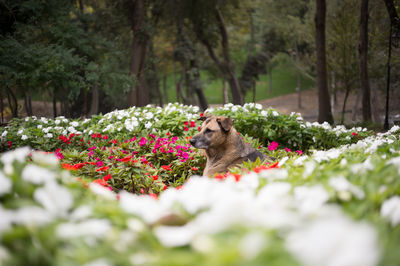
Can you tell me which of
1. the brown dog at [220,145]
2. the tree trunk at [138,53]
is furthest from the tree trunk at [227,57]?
the brown dog at [220,145]

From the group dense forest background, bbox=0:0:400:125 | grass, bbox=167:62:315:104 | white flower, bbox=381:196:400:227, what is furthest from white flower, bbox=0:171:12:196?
grass, bbox=167:62:315:104

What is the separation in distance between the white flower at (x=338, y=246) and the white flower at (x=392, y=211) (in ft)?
1.68

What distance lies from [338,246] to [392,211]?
623mm

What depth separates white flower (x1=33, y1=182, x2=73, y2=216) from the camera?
46.7 inches

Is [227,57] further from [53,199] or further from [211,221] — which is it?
[211,221]

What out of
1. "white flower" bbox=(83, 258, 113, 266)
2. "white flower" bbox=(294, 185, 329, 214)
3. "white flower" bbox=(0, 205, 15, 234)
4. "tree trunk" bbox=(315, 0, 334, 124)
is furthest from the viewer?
"tree trunk" bbox=(315, 0, 334, 124)

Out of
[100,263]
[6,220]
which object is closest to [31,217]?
[6,220]

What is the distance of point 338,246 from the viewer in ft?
2.60

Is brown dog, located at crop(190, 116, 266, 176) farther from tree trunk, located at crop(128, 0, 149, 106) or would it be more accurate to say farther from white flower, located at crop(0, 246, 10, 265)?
tree trunk, located at crop(128, 0, 149, 106)

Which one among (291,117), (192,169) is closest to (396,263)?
(192,169)

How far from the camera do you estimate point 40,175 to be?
1.28 meters

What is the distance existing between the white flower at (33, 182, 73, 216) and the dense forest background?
7857mm

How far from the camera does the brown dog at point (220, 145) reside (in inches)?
137

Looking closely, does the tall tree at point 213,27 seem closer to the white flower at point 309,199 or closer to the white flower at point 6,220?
the white flower at point 309,199
